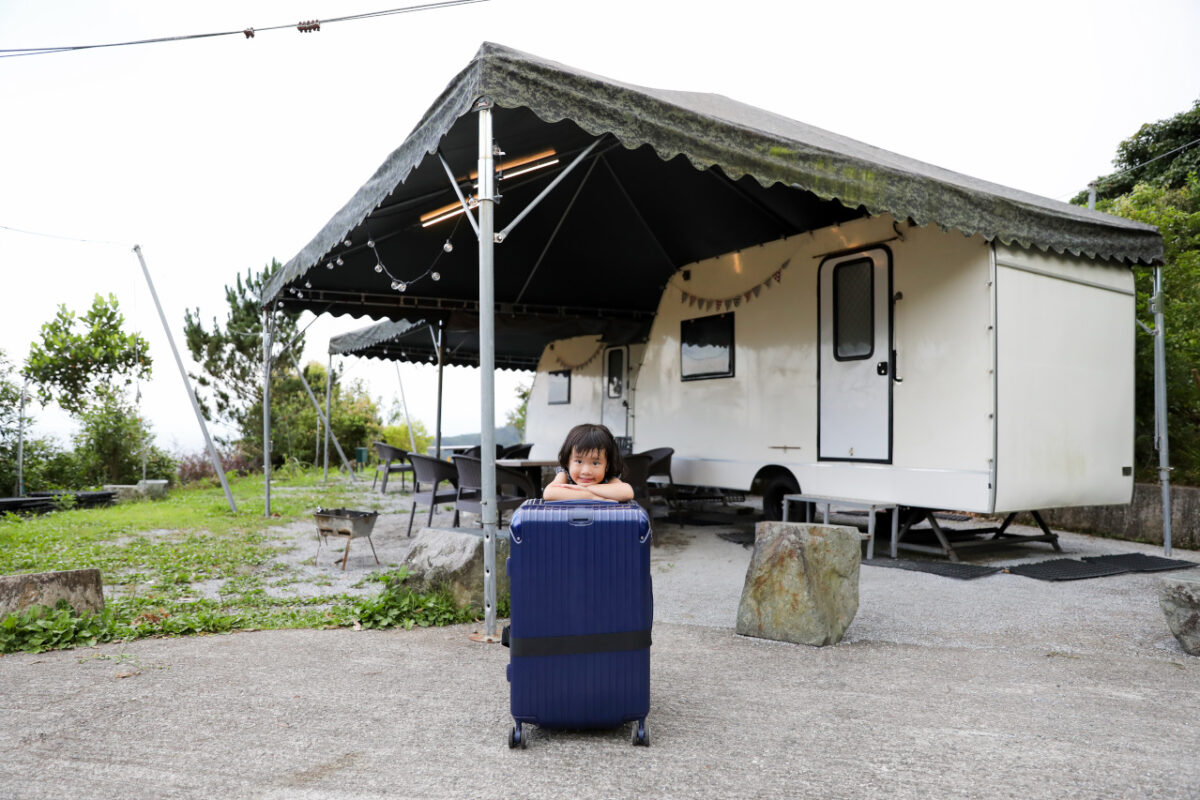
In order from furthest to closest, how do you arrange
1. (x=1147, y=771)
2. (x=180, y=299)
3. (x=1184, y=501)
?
(x=180, y=299) → (x=1184, y=501) → (x=1147, y=771)

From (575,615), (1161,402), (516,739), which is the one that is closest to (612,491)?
(575,615)

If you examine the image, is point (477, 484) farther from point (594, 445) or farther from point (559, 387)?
point (559, 387)

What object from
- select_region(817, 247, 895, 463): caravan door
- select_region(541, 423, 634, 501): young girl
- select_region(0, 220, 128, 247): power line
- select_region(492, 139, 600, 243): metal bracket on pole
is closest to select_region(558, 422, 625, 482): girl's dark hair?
select_region(541, 423, 634, 501): young girl

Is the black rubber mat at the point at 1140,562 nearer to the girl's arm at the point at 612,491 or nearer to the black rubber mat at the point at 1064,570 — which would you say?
the black rubber mat at the point at 1064,570

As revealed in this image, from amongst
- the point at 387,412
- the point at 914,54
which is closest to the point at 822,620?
the point at 387,412

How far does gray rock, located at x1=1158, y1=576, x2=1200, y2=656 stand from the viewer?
361 cm

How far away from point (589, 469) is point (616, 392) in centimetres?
690

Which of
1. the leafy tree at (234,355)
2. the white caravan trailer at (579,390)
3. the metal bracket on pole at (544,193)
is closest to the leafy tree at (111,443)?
the leafy tree at (234,355)

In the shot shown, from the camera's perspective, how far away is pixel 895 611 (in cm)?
451

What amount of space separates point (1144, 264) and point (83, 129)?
54.3ft

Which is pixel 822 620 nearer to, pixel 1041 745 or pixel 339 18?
pixel 1041 745

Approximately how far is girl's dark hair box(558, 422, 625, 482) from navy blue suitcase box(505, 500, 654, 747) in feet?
1.79

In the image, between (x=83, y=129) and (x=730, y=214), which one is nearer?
(x=730, y=214)

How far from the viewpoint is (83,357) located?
15.7 meters
